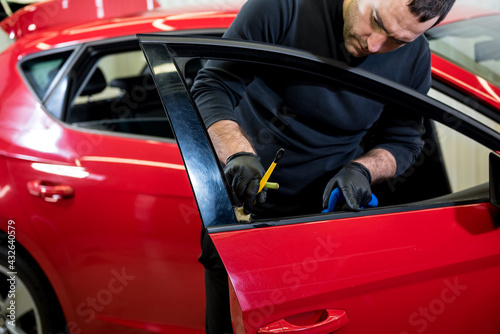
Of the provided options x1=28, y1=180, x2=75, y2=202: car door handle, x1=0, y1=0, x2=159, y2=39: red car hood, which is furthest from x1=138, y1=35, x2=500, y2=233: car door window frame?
x1=0, y1=0, x2=159, y2=39: red car hood

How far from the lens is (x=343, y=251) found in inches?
35.1

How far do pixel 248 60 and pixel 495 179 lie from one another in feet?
1.67

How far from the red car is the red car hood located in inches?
0.8

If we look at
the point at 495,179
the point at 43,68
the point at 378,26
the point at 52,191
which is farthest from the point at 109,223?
the point at 495,179

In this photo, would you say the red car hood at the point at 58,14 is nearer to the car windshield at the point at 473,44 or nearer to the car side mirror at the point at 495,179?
the car windshield at the point at 473,44

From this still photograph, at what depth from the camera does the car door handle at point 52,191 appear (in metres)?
1.51

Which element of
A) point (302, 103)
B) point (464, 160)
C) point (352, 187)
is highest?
point (302, 103)

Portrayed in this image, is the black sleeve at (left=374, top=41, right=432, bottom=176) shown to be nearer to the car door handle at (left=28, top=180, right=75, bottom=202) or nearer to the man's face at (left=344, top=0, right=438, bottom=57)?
the man's face at (left=344, top=0, right=438, bottom=57)

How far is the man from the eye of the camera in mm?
1055

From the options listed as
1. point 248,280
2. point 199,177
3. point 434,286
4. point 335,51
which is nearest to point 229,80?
point 335,51

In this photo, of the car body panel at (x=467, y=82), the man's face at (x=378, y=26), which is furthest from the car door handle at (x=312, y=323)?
the car body panel at (x=467, y=82)

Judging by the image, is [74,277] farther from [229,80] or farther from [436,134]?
[436,134]

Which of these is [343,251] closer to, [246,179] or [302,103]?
[246,179]

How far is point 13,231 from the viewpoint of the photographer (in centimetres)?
154
